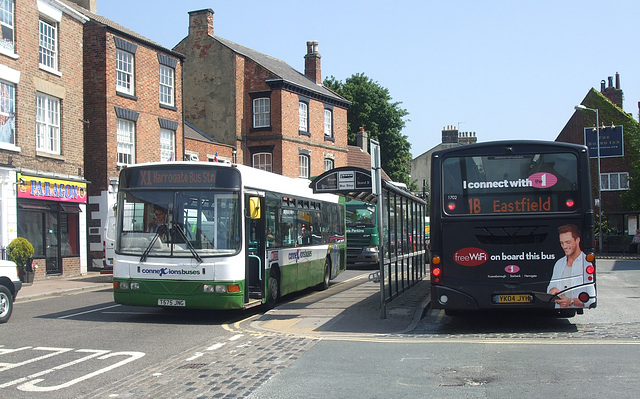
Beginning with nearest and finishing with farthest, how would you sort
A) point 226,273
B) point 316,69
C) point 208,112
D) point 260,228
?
point 226,273 → point 260,228 → point 208,112 → point 316,69

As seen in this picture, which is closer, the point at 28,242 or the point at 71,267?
the point at 28,242

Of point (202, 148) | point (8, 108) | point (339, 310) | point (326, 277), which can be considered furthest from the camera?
point (202, 148)

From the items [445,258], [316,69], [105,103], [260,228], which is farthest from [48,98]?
[316,69]

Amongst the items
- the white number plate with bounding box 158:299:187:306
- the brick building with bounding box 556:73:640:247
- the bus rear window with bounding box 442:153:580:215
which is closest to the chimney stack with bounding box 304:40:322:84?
the brick building with bounding box 556:73:640:247

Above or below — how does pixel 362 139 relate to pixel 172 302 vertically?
above

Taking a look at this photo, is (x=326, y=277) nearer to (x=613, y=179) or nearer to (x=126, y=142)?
(x=126, y=142)

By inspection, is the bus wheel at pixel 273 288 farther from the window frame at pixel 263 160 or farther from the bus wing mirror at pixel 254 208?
the window frame at pixel 263 160

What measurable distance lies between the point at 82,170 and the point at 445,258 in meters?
18.3

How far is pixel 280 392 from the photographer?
22.2 ft

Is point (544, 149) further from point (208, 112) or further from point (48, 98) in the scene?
point (208, 112)

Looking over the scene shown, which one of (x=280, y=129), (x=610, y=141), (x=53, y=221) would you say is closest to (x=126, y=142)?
(x=53, y=221)

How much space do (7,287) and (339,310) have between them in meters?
6.18

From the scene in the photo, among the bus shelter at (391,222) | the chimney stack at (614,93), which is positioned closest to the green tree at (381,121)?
the chimney stack at (614,93)

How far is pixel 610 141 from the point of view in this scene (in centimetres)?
4388
